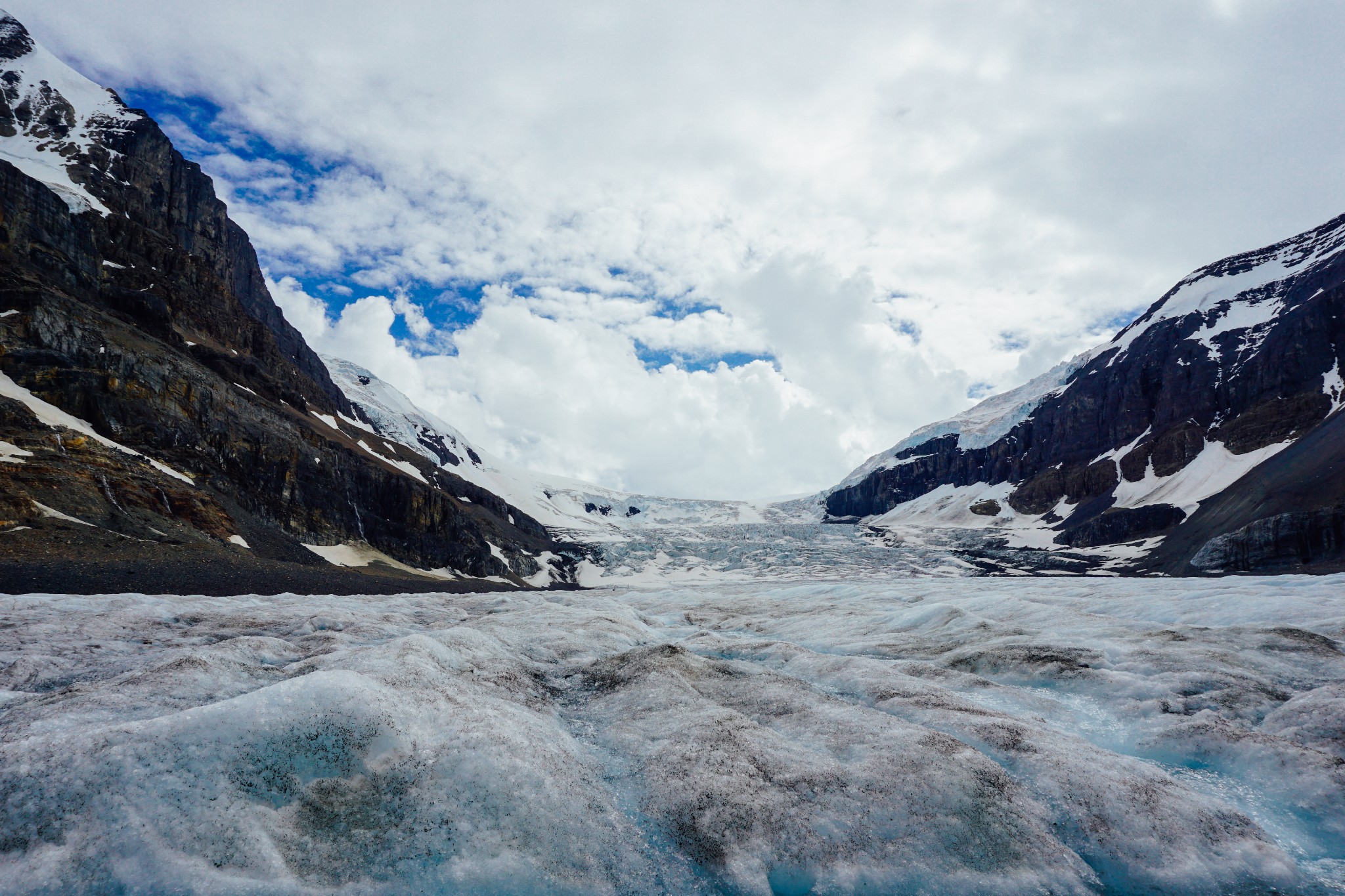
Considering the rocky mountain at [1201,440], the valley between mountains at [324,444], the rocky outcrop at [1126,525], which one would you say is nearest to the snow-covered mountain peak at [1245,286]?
the rocky mountain at [1201,440]

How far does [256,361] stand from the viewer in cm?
7538

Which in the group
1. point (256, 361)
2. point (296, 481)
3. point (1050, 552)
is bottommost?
point (1050, 552)

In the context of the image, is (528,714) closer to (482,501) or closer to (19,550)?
(19,550)

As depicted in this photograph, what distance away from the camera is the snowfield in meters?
5.30

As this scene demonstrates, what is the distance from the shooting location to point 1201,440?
120125 mm

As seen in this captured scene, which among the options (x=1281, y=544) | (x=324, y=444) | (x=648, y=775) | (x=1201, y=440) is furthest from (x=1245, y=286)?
(x=648, y=775)

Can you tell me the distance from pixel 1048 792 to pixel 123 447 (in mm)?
60110

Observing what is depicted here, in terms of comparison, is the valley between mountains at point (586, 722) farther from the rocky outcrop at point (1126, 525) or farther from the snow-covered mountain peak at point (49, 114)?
the rocky outcrop at point (1126, 525)

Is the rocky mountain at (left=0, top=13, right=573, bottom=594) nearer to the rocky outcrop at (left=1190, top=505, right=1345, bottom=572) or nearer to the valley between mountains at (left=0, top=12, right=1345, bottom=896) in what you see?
the valley between mountains at (left=0, top=12, right=1345, bottom=896)

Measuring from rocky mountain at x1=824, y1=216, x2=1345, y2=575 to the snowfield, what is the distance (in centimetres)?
7689

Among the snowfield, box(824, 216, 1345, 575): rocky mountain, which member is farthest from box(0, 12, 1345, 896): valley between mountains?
box(824, 216, 1345, 575): rocky mountain

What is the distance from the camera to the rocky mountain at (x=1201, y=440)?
7106 centimetres

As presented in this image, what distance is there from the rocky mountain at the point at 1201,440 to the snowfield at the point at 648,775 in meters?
76.9

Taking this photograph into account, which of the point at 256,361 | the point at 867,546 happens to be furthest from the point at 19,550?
the point at 867,546
